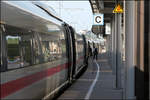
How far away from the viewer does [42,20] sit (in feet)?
30.2

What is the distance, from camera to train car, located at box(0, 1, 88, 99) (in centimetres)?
594

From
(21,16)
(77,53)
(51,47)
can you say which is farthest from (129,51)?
(77,53)

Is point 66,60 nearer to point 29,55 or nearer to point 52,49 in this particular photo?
point 52,49

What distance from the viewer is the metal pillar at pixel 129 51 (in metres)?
6.62

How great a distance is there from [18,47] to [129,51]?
7.38 ft

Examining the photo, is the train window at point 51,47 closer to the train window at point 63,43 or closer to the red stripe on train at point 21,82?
the red stripe on train at point 21,82

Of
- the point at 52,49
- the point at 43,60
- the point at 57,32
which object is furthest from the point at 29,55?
the point at 57,32

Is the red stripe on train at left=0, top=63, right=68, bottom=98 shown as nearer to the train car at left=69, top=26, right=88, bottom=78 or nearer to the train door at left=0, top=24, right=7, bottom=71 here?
the train door at left=0, top=24, right=7, bottom=71

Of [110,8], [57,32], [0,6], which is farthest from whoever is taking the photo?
[110,8]

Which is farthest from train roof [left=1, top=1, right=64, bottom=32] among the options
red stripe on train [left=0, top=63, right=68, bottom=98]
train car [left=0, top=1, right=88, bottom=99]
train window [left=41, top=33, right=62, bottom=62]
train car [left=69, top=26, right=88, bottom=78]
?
train car [left=69, top=26, right=88, bottom=78]

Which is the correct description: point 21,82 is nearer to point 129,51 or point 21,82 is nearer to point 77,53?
point 129,51

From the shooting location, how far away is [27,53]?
23.8ft

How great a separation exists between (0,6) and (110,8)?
1953 centimetres

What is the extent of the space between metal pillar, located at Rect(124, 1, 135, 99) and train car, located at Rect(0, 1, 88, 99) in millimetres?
2150
